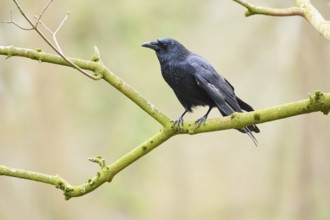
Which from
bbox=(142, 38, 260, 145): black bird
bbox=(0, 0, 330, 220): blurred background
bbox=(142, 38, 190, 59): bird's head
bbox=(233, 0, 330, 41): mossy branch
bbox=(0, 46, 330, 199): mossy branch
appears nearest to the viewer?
bbox=(0, 46, 330, 199): mossy branch

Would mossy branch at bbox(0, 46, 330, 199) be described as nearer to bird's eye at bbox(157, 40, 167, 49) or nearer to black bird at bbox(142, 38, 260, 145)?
black bird at bbox(142, 38, 260, 145)

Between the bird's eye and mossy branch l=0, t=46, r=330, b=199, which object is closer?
A: mossy branch l=0, t=46, r=330, b=199

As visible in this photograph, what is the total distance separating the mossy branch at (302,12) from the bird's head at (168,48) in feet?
3.40

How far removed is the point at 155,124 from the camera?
1372 cm

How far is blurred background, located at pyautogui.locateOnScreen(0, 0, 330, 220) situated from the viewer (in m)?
12.0

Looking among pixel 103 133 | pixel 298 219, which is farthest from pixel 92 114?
pixel 298 219

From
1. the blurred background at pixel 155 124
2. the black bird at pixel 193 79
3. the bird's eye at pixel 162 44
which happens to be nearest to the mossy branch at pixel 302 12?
the black bird at pixel 193 79

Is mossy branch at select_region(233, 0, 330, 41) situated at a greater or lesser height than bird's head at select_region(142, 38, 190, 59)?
greater

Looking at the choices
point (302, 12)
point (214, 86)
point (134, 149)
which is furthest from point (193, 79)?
point (134, 149)

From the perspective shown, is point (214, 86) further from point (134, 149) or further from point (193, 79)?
point (134, 149)

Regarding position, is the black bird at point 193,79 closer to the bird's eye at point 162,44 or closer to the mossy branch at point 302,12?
the bird's eye at point 162,44

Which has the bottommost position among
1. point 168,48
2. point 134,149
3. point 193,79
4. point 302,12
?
point 134,149

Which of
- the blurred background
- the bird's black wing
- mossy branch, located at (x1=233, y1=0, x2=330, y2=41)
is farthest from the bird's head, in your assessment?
the blurred background

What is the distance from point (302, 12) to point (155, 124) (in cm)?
903
